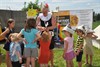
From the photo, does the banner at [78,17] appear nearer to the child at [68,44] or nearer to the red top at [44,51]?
the child at [68,44]

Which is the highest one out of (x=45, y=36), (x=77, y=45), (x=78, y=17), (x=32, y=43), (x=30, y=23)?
(x=30, y=23)

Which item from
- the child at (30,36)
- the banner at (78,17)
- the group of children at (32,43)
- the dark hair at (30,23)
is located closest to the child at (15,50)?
the group of children at (32,43)

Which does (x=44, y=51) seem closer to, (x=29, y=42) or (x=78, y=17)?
(x=29, y=42)

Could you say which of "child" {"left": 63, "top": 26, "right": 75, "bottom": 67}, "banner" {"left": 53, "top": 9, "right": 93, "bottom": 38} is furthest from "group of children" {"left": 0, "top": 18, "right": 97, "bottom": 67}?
"banner" {"left": 53, "top": 9, "right": 93, "bottom": 38}

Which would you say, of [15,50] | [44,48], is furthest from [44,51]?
[15,50]

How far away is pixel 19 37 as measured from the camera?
6.52 metres

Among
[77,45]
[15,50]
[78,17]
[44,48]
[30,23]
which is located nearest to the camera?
[15,50]

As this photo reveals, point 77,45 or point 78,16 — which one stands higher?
point 77,45

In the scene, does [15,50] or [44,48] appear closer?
[15,50]

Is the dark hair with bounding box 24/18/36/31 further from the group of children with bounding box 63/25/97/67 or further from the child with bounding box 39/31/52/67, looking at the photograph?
the group of children with bounding box 63/25/97/67

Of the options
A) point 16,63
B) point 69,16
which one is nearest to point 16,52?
point 16,63

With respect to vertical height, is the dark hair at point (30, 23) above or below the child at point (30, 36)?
above

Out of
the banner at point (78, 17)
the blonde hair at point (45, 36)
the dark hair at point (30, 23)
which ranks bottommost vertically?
the banner at point (78, 17)

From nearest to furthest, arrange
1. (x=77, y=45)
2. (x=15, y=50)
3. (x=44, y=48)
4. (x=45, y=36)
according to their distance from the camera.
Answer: (x=15, y=50) → (x=45, y=36) → (x=44, y=48) → (x=77, y=45)
